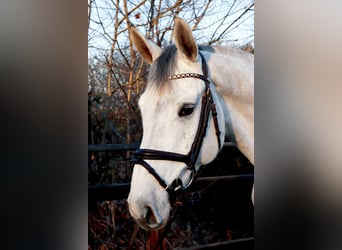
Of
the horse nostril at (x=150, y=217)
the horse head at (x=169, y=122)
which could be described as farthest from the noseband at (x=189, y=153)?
the horse nostril at (x=150, y=217)

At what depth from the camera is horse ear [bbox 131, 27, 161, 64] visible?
1.94m

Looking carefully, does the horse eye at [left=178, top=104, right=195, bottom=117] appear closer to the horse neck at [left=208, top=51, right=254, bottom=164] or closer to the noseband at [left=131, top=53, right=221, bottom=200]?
the noseband at [left=131, top=53, right=221, bottom=200]

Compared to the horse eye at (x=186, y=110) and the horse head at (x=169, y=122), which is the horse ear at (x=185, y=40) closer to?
the horse head at (x=169, y=122)

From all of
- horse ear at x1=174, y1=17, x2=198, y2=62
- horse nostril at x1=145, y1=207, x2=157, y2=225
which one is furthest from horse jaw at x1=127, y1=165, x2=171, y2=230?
horse ear at x1=174, y1=17, x2=198, y2=62

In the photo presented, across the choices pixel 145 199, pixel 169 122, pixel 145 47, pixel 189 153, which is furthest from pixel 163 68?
pixel 145 199

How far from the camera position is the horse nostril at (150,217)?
1937 mm

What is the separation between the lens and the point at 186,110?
1947mm

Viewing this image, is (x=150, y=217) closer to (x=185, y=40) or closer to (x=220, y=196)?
(x=220, y=196)

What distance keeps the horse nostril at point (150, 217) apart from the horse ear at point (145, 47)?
694mm
